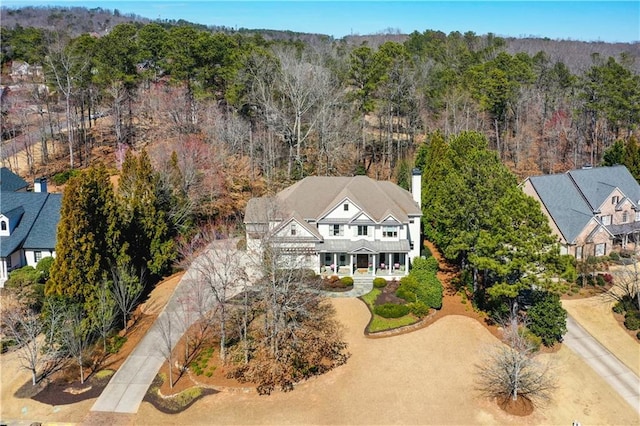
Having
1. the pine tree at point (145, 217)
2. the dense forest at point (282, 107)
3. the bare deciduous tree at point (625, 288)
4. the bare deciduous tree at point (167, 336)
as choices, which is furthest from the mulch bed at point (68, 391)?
the bare deciduous tree at point (625, 288)

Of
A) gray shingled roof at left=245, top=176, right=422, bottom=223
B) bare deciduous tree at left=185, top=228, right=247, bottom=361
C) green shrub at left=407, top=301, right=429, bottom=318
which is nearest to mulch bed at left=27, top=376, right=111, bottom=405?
bare deciduous tree at left=185, top=228, right=247, bottom=361

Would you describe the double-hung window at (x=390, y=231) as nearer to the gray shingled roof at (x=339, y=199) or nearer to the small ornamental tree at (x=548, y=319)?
the gray shingled roof at (x=339, y=199)

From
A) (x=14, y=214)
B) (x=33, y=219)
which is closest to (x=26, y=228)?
(x=33, y=219)

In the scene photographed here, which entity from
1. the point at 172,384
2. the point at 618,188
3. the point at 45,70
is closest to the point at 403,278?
the point at 172,384

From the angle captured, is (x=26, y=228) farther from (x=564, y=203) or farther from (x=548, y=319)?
(x=564, y=203)

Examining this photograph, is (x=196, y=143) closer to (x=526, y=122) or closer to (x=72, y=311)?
(x=72, y=311)

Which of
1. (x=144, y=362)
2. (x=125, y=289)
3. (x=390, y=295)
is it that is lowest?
(x=144, y=362)
